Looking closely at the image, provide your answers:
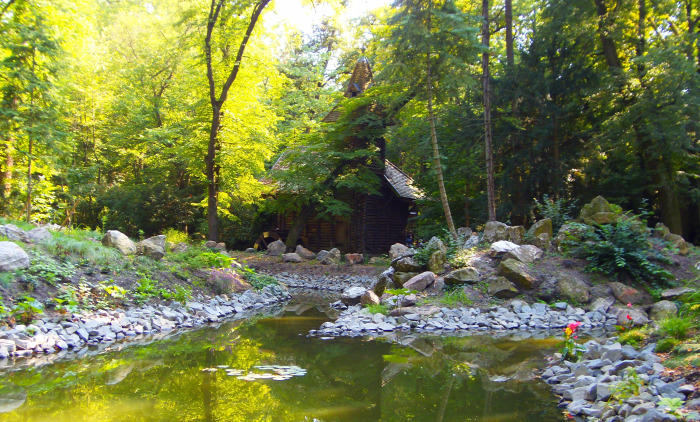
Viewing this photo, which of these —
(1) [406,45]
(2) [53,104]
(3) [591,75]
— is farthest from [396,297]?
(2) [53,104]

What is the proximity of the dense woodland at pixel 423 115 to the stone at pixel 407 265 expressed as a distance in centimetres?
315

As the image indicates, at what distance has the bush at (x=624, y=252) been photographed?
32.3 ft

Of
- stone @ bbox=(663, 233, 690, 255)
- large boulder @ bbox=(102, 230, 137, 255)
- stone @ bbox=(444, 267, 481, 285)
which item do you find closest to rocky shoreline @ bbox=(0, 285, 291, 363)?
large boulder @ bbox=(102, 230, 137, 255)

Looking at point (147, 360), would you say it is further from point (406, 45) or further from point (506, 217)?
point (506, 217)

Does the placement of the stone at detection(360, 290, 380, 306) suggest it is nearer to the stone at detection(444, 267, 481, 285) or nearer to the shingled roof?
the stone at detection(444, 267, 481, 285)

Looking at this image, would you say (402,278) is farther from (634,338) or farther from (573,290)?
(634,338)

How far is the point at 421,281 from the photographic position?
10.4 m

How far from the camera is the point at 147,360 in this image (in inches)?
248

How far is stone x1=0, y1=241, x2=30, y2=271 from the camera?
Answer: 7102mm

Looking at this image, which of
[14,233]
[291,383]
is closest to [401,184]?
[14,233]

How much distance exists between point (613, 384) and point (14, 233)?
968 centimetres

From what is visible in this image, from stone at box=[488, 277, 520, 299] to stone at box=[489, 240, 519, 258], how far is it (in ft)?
3.17

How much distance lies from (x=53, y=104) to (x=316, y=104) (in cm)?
1445

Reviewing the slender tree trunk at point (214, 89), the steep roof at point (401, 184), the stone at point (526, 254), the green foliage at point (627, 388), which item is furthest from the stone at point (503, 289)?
the slender tree trunk at point (214, 89)
